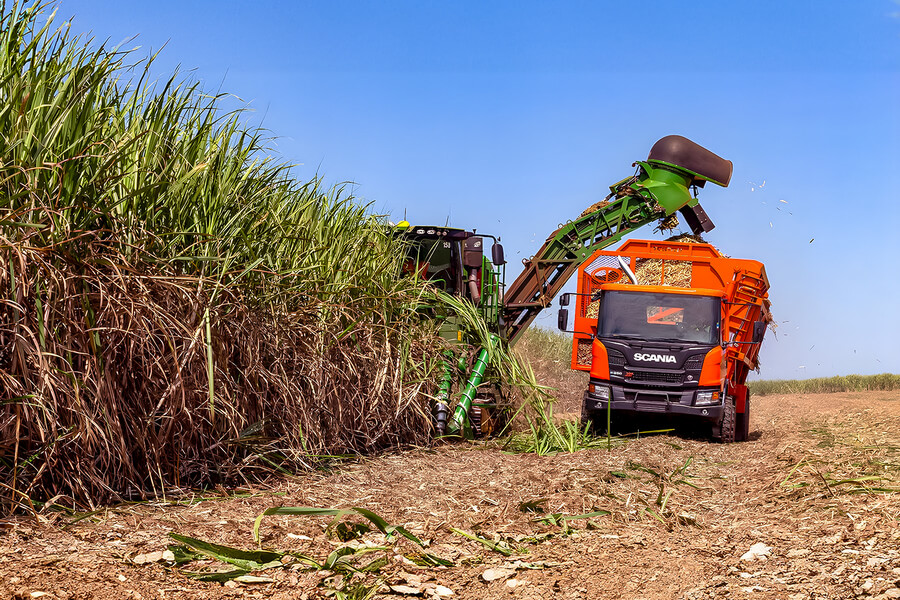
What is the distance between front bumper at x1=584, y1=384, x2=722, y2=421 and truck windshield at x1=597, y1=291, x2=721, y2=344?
70 centimetres

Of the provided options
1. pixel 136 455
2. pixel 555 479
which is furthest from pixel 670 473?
pixel 136 455

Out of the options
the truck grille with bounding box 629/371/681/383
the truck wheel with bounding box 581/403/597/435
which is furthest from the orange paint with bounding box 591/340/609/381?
the truck wheel with bounding box 581/403/597/435

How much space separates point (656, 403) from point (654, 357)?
58cm

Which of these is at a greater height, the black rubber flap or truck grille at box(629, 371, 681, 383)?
the black rubber flap

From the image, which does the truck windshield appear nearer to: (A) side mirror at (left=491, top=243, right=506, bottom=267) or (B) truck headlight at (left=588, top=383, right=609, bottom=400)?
Result: (B) truck headlight at (left=588, top=383, right=609, bottom=400)

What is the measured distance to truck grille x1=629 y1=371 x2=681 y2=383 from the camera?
10166 mm

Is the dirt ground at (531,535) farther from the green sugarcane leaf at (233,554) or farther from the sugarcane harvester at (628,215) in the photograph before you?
the sugarcane harvester at (628,215)

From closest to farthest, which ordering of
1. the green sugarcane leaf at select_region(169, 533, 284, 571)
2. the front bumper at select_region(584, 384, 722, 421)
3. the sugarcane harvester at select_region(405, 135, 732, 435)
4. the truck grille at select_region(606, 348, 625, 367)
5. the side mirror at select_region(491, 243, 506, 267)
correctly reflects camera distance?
the green sugarcane leaf at select_region(169, 533, 284, 571) < the side mirror at select_region(491, 243, 506, 267) < the front bumper at select_region(584, 384, 722, 421) < the truck grille at select_region(606, 348, 625, 367) < the sugarcane harvester at select_region(405, 135, 732, 435)

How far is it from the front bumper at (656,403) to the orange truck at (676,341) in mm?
13

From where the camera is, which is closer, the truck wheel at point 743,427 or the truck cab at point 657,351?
the truck cab at point 657,351

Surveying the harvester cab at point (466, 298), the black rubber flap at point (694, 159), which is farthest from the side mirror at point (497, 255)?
the black rubber flap at point (694, 159)

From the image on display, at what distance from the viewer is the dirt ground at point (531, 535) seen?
380 centimetres

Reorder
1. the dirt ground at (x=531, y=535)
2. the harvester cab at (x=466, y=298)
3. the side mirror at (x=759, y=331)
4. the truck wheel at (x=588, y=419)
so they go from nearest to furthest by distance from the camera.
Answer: the dirt ground at (x=531, y=535), the harvester cab at (x=466, y=298), the side mirror at (x=759, y=331), the truck wheel at (x=588, y=419)

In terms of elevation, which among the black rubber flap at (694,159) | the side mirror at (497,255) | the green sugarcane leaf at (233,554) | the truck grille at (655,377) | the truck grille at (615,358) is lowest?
the green sugarcane leaf at (233,554)
